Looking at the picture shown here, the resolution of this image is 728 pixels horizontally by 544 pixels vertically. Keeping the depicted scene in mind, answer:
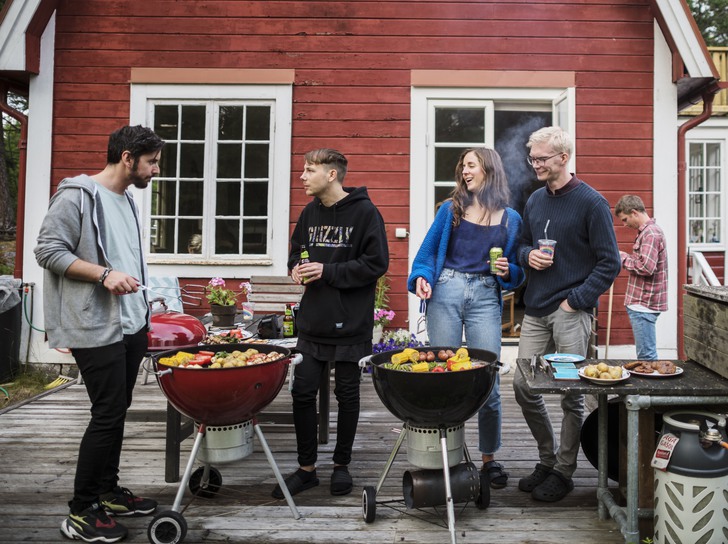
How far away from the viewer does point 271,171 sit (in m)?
6.39

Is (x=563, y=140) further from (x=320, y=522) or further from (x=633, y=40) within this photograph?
(x=633, y=40)

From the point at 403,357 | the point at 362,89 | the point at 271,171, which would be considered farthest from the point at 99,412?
the point at 362,89

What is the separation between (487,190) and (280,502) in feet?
6.42

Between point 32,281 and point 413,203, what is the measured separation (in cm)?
401

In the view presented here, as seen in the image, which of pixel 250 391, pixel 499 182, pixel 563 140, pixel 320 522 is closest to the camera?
pixel 250 391

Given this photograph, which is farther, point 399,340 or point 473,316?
point 399,340

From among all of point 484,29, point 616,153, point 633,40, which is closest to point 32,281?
point 484,29

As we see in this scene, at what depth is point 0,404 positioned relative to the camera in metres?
5.40

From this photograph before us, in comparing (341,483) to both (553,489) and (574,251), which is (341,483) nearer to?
(553,489)

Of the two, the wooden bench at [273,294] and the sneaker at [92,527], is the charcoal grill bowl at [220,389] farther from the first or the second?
the wooden bench at [273,294]

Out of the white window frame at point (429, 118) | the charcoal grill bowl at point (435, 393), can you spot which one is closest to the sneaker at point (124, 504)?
the charcoal grill bowl at point (435, 393)

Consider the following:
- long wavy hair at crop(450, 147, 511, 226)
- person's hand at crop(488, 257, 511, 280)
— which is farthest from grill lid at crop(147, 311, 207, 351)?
person's hand at crop(488, 257, 511, 280)

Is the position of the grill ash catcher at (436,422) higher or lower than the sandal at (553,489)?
higher

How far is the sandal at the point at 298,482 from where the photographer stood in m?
3.17
